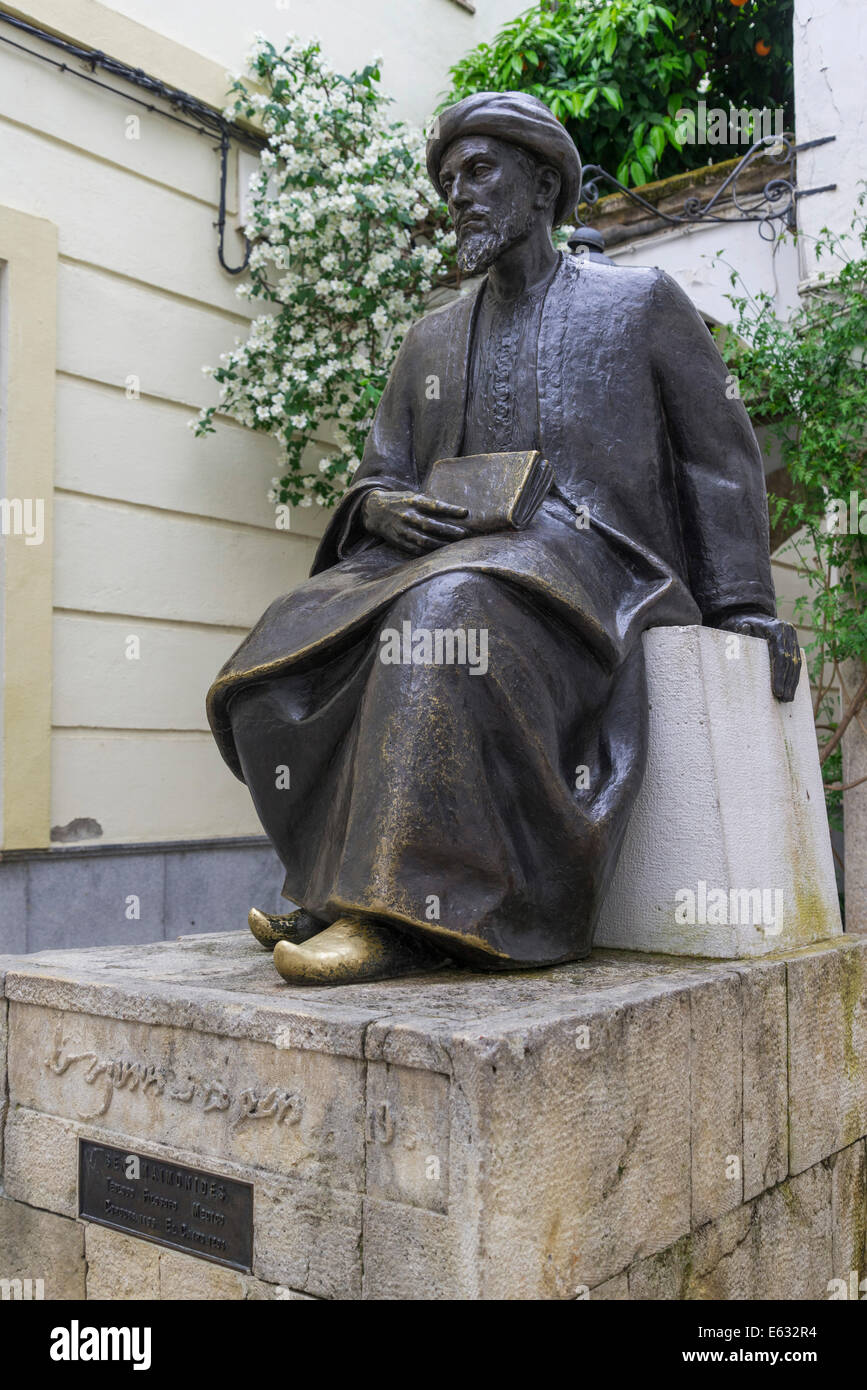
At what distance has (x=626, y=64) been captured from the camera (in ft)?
24.7

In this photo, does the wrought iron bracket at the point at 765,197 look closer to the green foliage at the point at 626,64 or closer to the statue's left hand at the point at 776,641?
the green foliage at the point at 626,64

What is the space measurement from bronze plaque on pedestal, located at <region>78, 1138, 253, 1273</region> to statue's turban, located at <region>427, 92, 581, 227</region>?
226cm

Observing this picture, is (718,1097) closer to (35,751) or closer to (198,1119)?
(198,1119)

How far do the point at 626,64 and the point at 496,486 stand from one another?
594cm

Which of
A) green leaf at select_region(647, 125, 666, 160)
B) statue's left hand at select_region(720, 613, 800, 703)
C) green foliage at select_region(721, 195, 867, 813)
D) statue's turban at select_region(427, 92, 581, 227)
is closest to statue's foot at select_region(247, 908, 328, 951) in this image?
statue's left hand at select_region(720, 613, 800, 703)

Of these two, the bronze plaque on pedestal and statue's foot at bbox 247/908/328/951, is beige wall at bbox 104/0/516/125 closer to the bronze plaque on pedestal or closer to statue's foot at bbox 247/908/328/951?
statue's foot at bbox 247/908/328/951

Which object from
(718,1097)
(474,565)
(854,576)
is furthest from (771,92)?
(718,1097)

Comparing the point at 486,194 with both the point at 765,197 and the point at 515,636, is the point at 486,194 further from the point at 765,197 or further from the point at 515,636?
the point at 765,197

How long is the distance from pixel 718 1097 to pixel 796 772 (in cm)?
92

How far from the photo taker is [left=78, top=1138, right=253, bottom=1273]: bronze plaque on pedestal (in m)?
2.13

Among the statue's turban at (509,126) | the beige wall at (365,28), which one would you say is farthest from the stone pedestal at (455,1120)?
the beige wall at (365,28)

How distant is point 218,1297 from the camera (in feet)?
7.05

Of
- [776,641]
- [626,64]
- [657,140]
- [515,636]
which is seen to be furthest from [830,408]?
[515,636]

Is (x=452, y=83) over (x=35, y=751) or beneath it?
over
